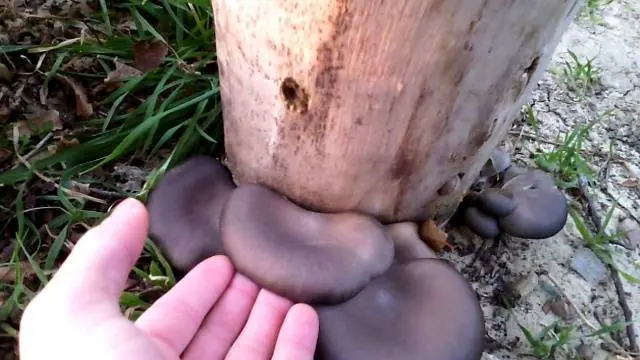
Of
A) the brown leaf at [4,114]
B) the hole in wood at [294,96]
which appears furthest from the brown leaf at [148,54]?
the hole in wood at [294,96]

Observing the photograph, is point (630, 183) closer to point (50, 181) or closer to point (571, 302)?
point (571, 302)

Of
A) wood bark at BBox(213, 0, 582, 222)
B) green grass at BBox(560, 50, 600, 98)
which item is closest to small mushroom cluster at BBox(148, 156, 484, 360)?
wood bark at BBox(213, 0, 582, 222)

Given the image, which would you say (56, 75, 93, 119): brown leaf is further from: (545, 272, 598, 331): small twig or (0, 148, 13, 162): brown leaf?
(545, 272, 598, 331): small twig

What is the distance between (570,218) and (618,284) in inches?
11.5

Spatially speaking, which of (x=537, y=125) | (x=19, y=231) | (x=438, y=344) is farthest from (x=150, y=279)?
(x=537, y=125)

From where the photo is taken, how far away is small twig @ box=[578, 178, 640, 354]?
80.9 inches

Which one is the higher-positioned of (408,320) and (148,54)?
(148,54)

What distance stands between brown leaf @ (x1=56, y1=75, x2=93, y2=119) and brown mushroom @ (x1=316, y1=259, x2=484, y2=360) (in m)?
1.17

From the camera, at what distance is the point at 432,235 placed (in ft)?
6.51

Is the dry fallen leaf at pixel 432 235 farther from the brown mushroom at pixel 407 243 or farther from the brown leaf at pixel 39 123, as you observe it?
the brown leaf at pixel 39 123

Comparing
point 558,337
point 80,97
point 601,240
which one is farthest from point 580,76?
point 80,97

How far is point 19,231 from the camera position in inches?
77.4

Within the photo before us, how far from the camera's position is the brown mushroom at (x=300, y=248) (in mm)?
1592

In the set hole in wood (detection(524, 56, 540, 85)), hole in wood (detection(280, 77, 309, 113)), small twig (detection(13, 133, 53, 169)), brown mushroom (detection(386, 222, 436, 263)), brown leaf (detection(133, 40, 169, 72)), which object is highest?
hole in wood (detection(524, 56, 540, 85))
